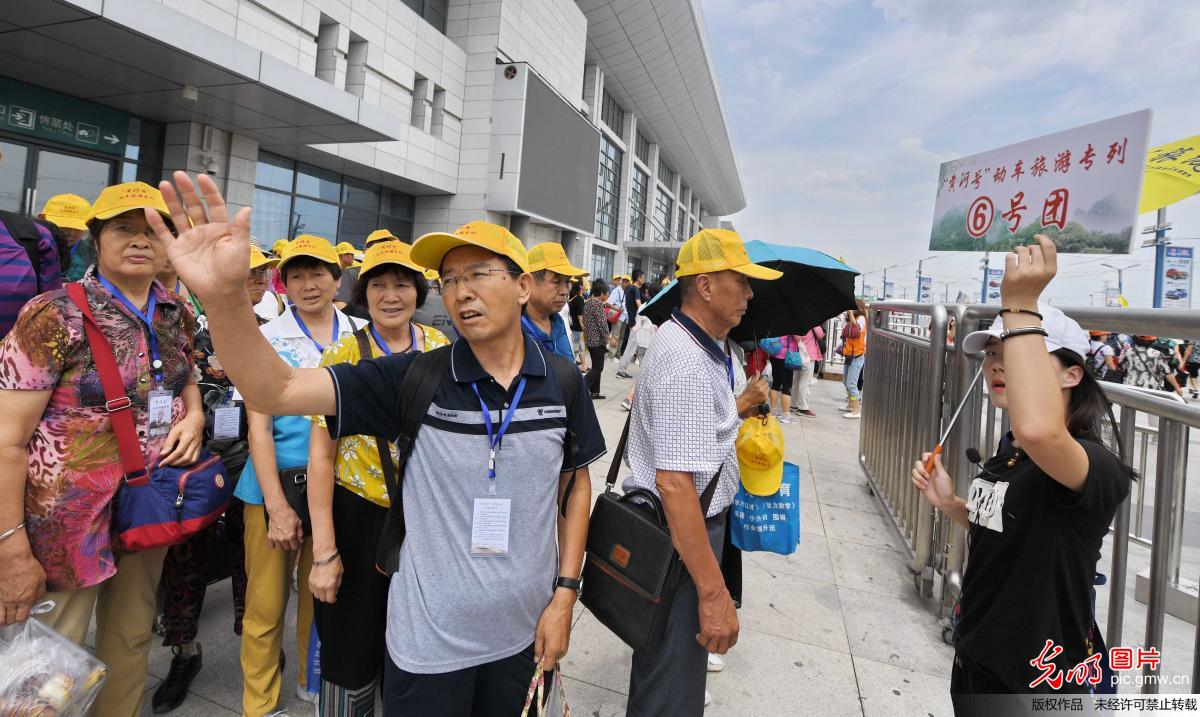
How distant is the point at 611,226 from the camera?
31.2 meters

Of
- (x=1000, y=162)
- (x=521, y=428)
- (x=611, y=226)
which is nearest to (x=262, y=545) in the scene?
(x=521, y=428)

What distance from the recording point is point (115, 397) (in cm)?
189

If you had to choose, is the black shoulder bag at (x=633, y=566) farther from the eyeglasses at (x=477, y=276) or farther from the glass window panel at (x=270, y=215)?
the glass window panel at (x=270, y=215)

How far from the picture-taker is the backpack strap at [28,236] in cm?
237

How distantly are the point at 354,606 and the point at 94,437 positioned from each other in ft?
3.36

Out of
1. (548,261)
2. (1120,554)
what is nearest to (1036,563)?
(1120,554)

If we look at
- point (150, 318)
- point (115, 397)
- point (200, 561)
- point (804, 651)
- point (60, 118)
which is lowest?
point (804, 651)

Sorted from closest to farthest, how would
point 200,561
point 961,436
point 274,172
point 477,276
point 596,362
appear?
point 477,276 < point 200,561 < point 961,436 < point 596,362 < point 274,172

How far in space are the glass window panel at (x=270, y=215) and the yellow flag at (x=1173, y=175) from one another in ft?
46.2

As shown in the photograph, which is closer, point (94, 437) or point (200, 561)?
point (94, 437)

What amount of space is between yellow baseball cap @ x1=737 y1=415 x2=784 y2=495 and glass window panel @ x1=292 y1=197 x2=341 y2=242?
13.0 meters

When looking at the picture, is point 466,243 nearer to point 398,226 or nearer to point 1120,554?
point 1120,554

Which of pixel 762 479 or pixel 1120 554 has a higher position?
pixel 762 479

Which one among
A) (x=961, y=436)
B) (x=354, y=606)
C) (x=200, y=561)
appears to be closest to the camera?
(x=354, y=606)
